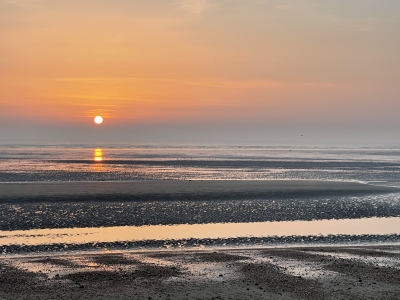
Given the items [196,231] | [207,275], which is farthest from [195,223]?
[207,275]

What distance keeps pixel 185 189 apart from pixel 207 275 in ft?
99.0

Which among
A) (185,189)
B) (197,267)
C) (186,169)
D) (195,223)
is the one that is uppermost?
(186,169)

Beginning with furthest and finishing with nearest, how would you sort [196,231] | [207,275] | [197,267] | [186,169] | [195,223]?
[186,169]
[195,223]
[196,231]
[197,267]
[207,275]

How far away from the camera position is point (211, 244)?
2350cm

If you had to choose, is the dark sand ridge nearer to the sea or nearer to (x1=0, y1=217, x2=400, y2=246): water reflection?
the sea

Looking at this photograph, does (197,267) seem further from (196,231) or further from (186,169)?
(186,169)

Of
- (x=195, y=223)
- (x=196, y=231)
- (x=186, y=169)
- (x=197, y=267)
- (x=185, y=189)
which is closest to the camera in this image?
(x=197, y=267)

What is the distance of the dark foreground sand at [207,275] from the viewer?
14.6 meters

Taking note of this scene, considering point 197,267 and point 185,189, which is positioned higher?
point 185,189

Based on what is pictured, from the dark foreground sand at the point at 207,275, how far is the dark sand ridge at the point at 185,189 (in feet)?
69.3

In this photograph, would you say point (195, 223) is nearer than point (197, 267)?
No

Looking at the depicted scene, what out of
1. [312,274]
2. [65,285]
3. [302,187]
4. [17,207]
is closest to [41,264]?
[65,285]

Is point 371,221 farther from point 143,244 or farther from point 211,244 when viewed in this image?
point 143,244

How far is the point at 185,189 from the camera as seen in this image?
46.8 metres
